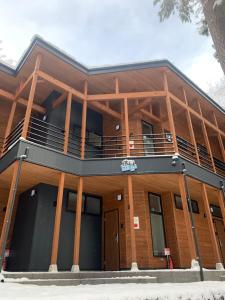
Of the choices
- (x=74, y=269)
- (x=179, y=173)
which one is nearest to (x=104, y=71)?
(x=179, y=173)

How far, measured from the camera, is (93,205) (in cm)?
1275

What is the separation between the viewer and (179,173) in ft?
34.7

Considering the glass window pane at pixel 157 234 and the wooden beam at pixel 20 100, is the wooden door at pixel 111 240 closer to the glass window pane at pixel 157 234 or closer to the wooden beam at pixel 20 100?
the glass window pane at pixel 157 234

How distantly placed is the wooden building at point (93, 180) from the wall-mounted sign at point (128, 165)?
1.6 inches

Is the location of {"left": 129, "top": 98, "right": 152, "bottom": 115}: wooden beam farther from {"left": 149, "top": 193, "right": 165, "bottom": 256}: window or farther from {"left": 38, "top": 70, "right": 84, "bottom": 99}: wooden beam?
{"left": 149, "top": 193, "right": 165, "bottom": 256}: window

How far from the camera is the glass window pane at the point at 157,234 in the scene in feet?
37.5

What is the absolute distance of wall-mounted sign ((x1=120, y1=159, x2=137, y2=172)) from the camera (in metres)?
10.6

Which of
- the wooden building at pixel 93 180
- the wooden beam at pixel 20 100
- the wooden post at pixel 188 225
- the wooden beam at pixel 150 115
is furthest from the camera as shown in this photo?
the wooden beam at pixel 150 115

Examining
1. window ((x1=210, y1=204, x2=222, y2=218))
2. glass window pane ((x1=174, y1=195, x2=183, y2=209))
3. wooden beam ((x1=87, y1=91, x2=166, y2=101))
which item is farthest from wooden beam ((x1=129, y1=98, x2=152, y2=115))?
window ((x1=210, y1=204, x2=222, y2=218))

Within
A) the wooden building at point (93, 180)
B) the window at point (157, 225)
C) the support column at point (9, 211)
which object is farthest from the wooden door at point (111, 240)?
the support column at point (9, 211)

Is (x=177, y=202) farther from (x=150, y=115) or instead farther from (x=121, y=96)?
(x=121, y=96)

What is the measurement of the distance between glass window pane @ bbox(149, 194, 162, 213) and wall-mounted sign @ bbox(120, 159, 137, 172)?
2.54 metres

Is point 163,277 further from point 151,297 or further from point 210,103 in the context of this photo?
point 210,103

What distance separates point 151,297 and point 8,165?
7.76 m
